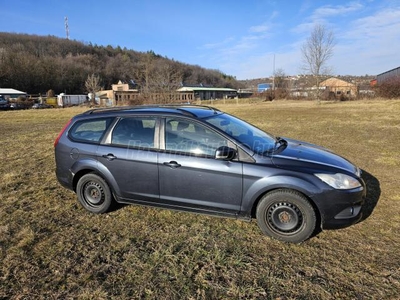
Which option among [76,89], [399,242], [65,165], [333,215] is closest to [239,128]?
[333,215]

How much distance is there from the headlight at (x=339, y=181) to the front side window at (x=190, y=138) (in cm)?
123

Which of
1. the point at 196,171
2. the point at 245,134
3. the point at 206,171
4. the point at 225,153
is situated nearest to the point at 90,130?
the point at 196,171

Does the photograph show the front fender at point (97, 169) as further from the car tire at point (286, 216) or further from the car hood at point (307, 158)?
the car hood at point (307, 158)

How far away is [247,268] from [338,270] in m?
0.90

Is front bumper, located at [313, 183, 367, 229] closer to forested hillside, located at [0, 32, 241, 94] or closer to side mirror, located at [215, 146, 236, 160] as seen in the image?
side mirror, located at [215, 146, 236, 160]

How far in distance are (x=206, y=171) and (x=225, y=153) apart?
337mm

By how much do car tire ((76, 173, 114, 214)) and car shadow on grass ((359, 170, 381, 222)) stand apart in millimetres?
3587

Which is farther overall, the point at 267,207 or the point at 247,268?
the point at 267,207

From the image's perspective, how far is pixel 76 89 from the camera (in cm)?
10319

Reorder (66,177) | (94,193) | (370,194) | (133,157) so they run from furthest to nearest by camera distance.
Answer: (370,194) < (66,177) < (94,193) < (133,157)

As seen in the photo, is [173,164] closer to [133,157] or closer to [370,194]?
[133,157]

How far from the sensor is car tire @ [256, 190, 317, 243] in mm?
3148

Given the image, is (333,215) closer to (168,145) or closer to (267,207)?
(267,207)

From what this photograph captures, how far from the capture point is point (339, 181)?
3.19m
